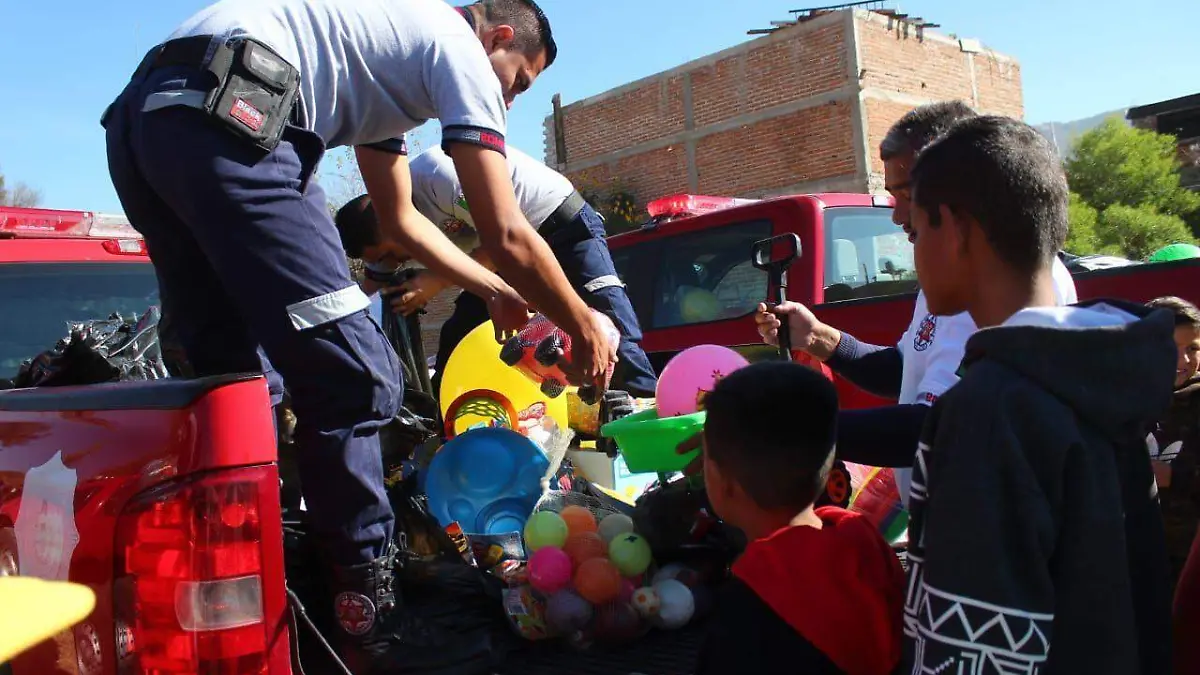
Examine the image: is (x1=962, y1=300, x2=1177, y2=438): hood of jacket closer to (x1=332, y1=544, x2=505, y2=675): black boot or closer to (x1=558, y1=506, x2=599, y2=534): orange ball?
(x1=332, y1=544, x2=505, y2=675): black boot

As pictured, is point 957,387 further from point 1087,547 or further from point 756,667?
point 756,667

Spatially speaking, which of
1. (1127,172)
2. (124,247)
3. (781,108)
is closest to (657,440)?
(124,247)

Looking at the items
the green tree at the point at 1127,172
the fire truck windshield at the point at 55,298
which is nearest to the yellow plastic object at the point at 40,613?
the fire truck windshield at the point at 55,298

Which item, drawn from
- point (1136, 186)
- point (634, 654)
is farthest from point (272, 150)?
point (1136, 186)

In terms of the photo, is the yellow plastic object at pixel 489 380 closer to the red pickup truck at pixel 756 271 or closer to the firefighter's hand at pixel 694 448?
the red pickup truck at pixel 756 271

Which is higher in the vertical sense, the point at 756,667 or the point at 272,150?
the point at 272,150

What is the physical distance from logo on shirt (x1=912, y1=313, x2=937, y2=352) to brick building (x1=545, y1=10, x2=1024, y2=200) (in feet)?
70.6

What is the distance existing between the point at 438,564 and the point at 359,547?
0.32 m

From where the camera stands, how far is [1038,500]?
1.06 m

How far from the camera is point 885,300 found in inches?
162

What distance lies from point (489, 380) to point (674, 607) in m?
1.39

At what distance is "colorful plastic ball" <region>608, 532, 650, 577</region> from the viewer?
2.15m

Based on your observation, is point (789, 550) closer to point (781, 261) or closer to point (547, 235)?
point (781, 261)

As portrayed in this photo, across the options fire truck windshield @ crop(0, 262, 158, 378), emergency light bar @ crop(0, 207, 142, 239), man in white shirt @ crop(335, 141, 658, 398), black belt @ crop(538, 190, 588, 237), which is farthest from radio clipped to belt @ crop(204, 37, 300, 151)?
emergency light bar @ crop(0, 207, 142, 239)
